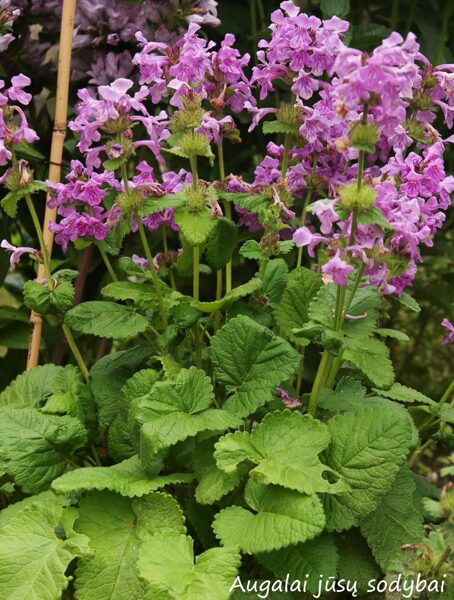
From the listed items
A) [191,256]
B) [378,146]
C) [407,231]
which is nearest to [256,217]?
[191,256]

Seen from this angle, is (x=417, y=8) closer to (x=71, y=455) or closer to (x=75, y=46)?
(x=75, y=46)

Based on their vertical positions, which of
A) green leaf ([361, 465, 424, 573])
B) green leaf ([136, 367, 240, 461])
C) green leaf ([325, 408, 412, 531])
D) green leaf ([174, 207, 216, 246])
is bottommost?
green leaf ([361, 465, 424, 573])

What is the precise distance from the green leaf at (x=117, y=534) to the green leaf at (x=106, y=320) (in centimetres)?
25

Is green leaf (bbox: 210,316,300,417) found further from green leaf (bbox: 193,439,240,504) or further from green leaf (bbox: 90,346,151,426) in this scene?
green leaf (bbox: 90,346,151,426)

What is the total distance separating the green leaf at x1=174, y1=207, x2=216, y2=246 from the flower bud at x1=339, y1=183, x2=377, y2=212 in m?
0.25

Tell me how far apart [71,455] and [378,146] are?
0.70 meters

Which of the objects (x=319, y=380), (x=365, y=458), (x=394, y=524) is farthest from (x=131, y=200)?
(x=394, y=524)

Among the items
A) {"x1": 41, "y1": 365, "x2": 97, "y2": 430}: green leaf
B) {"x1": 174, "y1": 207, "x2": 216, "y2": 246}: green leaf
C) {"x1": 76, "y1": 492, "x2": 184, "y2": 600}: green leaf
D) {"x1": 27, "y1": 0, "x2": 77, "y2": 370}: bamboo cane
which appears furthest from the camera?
{"x1": 27, "y1": 0, "x2": 77, "y2": 370}: bamboo cane

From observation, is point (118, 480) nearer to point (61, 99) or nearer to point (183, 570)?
point (183, 570)

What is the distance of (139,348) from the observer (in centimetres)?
150

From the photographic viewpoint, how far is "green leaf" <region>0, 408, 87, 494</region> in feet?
4.05

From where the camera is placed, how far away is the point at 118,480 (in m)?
1.13

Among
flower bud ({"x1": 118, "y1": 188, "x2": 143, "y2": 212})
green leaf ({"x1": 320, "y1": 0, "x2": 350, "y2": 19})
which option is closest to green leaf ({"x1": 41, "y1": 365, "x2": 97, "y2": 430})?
flower bud ({"x1": 118, "y1": 188, "x2": 143, "y2": 212})

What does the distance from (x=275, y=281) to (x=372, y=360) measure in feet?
0.91
